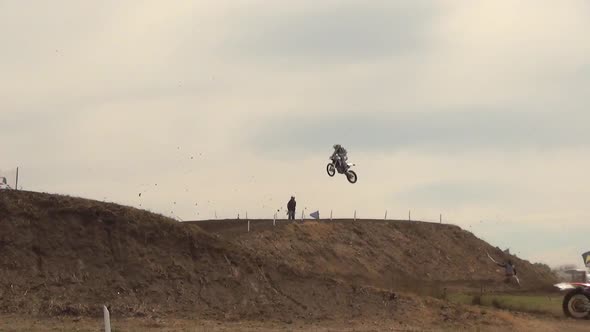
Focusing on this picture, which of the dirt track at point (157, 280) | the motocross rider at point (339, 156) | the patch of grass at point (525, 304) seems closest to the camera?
the dirt track at point (157, 280)

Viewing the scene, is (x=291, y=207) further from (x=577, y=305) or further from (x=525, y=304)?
(x=577, y=305)

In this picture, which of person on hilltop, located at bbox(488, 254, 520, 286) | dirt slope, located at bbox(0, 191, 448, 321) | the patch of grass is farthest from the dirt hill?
person on hilltop, located at bbox(488, 254, 520, 286)

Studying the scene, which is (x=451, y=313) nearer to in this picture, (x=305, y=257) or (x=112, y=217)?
(x=112, y=217)

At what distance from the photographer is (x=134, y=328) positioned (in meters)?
26.1

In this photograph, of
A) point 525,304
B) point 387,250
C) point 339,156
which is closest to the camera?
point 525,304

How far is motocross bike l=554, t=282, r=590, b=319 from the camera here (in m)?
31.5

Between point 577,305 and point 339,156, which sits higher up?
point 339,156

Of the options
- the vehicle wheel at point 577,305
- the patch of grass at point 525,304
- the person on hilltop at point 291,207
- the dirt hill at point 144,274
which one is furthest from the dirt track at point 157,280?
the person on hilltop at point 291,207

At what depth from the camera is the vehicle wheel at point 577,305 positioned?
3151 centimetres

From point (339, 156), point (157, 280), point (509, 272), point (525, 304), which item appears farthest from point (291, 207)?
point (157, 280)

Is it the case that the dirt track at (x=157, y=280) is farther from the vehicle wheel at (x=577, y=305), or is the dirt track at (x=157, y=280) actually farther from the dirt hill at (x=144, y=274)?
the vehicle wheel at (x=577, y=305)

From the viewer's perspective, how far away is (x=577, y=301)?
31750 mm

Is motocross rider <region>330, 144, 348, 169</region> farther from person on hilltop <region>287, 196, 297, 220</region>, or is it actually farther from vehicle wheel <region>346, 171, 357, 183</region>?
person on hilltop <region>287, 196, 297, 220</region>

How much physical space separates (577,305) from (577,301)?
15 centimetres
